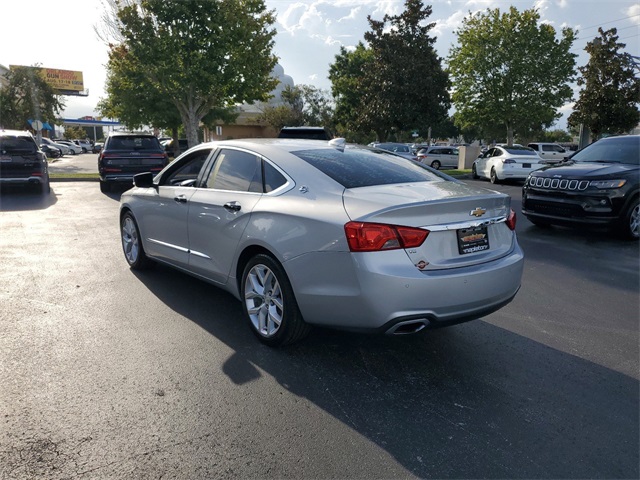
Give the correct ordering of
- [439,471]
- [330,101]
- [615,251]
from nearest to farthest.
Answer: [439,471] < [615,251] < [330,101]

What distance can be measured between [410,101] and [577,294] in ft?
98.6

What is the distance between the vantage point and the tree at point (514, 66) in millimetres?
32688

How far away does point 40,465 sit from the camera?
261 centimetres

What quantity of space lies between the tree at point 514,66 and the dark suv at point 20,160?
2792cm

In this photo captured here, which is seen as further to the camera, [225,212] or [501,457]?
[225,212]

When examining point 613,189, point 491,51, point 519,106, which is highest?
point 491,51

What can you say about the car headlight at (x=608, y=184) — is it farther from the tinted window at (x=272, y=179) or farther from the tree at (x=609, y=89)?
the tree at (x=609, y=89)

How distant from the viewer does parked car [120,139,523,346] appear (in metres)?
3.33

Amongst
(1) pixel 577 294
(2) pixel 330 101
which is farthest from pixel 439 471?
(2) pixel 330 101

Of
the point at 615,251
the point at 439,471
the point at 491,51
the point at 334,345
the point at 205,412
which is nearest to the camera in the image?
the point at 439,471

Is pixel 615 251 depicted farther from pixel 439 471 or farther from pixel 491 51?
pixel 491 51

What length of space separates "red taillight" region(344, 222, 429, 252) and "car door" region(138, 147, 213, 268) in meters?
2.22

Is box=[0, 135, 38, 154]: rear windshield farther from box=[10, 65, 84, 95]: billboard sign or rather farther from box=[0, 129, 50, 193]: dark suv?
box=[10, 65, 84, 95]: billboard sign

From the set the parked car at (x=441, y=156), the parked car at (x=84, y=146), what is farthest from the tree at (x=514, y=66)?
the parked car at (x=84, y=146)
